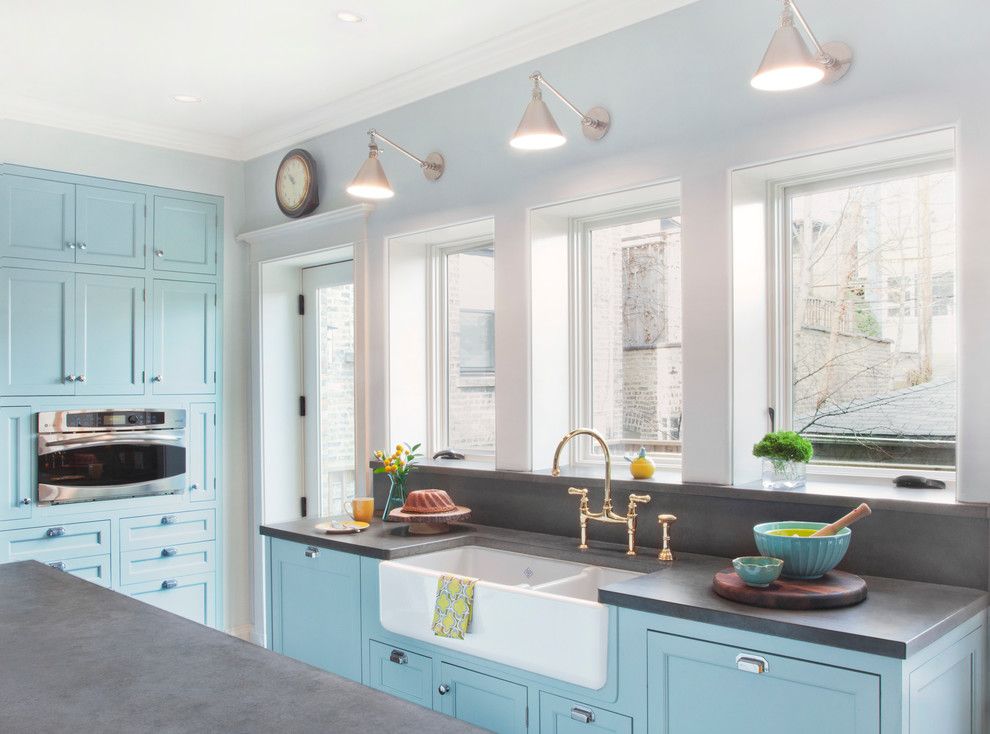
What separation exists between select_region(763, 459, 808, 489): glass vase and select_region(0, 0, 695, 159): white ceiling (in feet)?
4.76

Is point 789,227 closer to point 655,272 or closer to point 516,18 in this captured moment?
point 655,272

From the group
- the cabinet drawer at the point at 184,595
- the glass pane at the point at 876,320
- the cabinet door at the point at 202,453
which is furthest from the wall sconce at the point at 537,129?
the cabinet drawer at the point at 184,595

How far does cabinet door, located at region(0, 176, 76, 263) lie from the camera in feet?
12.7

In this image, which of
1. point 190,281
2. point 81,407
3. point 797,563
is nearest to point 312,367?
point 190,281

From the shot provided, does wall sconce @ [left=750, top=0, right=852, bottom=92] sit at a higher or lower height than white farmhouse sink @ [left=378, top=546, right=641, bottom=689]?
higher

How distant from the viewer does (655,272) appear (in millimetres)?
3223

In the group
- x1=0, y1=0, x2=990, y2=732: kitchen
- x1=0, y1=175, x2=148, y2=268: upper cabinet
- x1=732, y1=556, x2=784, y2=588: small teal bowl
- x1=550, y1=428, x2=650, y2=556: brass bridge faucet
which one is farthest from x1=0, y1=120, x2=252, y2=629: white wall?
x1=732, y1=556, x2=784, y2=588: small teal bowl

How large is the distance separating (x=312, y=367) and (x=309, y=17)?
203cm

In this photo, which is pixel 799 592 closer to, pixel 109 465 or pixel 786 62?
pixel 786 62

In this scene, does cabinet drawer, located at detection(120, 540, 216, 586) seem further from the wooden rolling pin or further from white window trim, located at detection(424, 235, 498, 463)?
the wooden rolling pin

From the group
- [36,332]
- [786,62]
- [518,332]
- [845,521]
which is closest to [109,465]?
[36,332]

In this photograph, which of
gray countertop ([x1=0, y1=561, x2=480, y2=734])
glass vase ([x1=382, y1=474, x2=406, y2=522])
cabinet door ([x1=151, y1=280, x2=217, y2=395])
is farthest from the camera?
cabinet door ([x1=151, y1=280, x2=217, y2=395])

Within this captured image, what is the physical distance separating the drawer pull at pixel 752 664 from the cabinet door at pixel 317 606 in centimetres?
143

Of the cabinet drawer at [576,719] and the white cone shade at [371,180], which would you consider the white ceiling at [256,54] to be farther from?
the cabinet drawer at [576,719]
